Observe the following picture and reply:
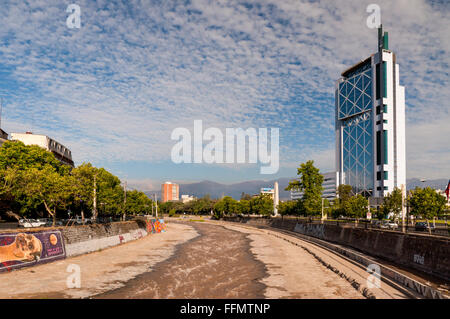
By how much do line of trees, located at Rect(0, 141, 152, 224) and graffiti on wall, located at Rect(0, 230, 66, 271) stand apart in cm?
1129

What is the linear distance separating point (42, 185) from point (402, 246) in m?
43.8

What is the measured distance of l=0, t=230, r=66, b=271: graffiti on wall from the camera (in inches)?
1078

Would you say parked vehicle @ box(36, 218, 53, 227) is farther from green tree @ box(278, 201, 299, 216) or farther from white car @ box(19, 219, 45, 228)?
green tree @ box(278, 201, 299, 216)

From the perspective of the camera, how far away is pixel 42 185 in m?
45.6

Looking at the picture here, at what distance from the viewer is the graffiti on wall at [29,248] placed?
27380 millimetres

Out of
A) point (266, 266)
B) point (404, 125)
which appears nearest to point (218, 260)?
point (266, 266)

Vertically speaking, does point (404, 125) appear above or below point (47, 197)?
above

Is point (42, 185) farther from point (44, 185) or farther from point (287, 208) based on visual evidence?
point (287, 208)

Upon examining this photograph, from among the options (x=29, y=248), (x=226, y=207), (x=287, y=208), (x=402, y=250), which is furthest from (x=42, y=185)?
(x=226, y=207)
